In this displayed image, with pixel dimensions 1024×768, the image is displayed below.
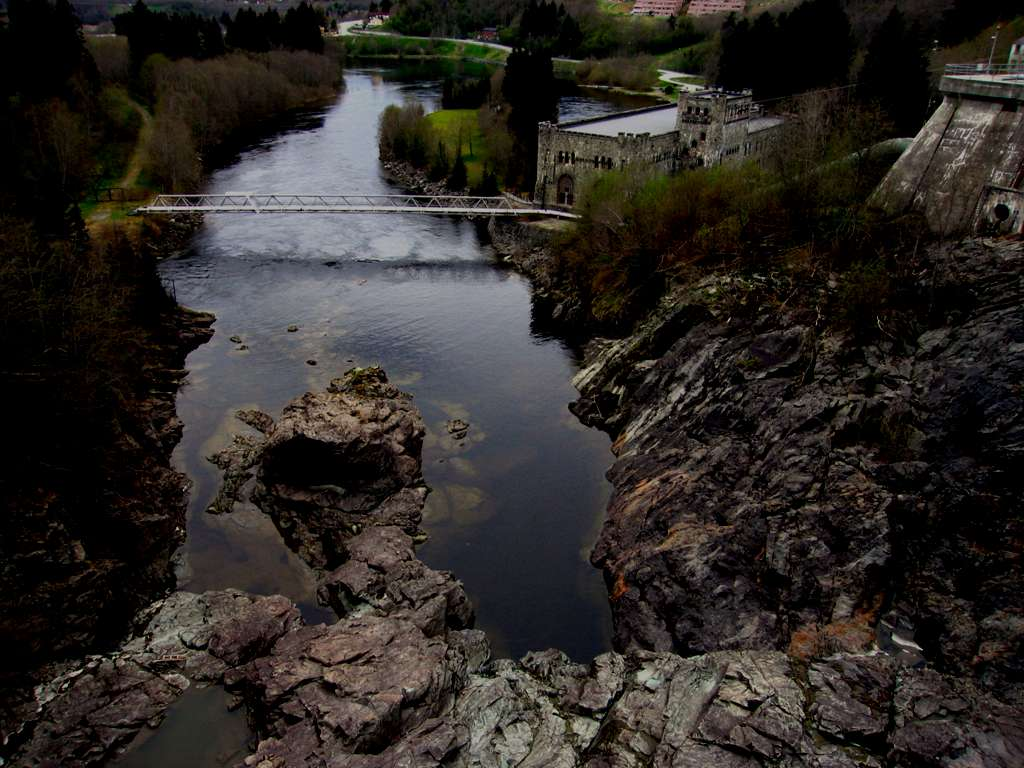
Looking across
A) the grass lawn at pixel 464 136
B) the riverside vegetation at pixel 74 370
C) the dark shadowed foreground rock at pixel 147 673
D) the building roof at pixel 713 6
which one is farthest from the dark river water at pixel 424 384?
the building roof at pixel 713 6

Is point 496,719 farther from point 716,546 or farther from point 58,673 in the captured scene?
point 58,673

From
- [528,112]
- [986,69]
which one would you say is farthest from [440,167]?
[986,69]

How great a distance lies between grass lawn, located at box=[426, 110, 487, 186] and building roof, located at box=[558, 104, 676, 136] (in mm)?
13011

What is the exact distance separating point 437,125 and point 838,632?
3338 inches

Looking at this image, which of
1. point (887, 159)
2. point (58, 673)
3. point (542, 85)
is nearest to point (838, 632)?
point (58, 673)

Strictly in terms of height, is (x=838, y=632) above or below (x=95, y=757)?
above

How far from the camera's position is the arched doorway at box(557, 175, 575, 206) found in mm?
70938

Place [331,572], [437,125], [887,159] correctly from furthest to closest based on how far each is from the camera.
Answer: [437,125]
[887,159]
[331,572]

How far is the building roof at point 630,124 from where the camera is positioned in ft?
233

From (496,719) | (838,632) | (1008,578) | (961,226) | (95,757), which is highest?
(961,226)

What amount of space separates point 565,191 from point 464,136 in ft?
86.9

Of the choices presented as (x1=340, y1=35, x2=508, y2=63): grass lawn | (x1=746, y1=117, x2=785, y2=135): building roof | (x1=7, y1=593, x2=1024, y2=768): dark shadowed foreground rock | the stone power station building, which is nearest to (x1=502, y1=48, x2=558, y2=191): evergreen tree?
the stone power station building

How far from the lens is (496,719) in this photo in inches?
928

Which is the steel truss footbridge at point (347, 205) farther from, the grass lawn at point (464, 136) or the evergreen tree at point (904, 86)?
the evergreen tree at point (904, 86)
